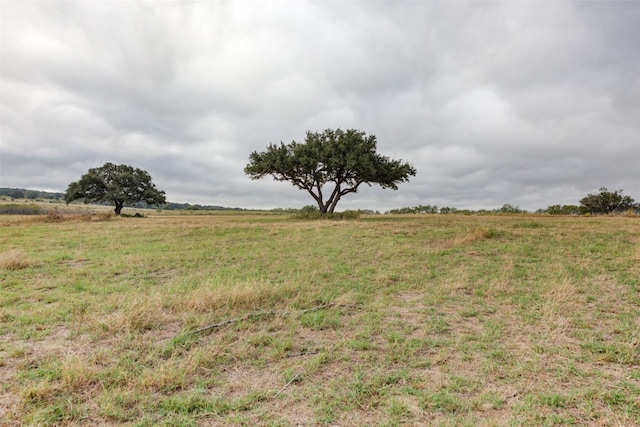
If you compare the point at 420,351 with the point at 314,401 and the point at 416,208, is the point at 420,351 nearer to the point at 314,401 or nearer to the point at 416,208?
the point at 314,401

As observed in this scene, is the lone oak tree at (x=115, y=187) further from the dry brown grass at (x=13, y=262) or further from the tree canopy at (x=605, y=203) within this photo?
the tree canopy at (x=605, y=203)

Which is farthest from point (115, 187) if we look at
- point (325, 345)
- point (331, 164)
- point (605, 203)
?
point (605, 203)

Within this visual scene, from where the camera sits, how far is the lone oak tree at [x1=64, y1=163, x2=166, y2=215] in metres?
52.7

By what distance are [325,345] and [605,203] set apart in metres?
63.1

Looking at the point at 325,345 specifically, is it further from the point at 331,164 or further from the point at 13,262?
the point at 331,164

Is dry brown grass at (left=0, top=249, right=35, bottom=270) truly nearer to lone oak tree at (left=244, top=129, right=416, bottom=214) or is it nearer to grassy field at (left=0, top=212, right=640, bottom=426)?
grassy field at (left=0, top=212, right=640, bottom=426)

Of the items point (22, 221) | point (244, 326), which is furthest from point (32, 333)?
point (22, 221)

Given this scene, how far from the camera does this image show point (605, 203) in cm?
4919

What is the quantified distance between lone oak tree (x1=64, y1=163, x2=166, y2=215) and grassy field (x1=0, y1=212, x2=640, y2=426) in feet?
165

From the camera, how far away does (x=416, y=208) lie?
6588 centimetres

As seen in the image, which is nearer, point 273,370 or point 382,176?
point 273,370

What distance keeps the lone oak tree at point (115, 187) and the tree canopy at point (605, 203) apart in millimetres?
71896

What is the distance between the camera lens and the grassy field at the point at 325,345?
10.5 feet

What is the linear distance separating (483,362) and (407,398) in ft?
4.77
